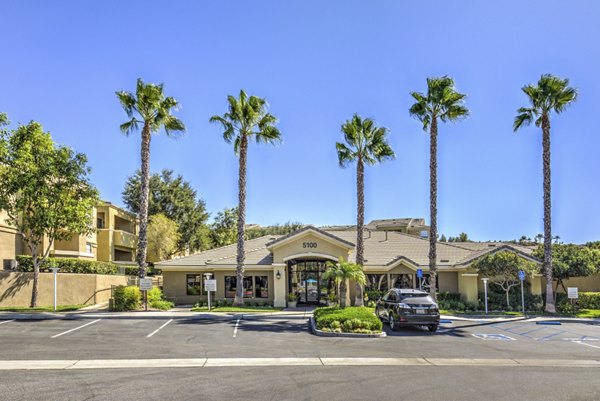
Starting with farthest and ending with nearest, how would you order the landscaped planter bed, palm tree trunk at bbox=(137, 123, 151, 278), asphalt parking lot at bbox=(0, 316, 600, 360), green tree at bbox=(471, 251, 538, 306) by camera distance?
1. green tree at bbox=(471, 251, 538, 306)
2. palm tree trunk at bbox=(137, 123, 151, 278)
3. the landscaped planter bed
4. asphalt parking lot at bbox=(0, 316, 600, 360)

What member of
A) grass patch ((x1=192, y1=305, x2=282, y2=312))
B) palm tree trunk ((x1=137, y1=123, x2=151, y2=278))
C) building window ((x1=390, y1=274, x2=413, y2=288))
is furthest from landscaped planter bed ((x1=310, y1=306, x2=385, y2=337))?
building window ((x1=390, y1=274, x2=413, y2=288))

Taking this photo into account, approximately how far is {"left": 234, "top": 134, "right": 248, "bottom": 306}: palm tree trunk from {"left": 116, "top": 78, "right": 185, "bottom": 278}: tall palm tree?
477 cm

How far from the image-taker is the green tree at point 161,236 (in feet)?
159

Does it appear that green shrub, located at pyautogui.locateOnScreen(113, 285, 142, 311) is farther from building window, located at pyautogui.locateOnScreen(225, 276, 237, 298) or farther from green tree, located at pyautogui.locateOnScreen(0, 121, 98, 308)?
building window, located at pyautogui.locateOnScreen(225, 276, 237, 298)

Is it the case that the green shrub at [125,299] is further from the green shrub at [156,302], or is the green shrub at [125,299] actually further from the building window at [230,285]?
the building window at [230,285]

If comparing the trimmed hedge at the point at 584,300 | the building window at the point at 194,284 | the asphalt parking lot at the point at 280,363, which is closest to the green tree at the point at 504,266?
the trimmed hedge at the point at 584,300

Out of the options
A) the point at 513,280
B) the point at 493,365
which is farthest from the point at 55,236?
the point at 513,280

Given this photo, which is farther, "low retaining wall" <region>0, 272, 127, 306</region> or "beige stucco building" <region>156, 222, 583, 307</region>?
"beige stucco building" <region>156, 222, 583, 307</region>

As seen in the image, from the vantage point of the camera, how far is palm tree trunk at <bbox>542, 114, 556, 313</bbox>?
94.3ft

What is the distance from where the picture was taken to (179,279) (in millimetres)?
33750

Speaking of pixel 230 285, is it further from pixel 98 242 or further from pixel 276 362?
pixel 276 362

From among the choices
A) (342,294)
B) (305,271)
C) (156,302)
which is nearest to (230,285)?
(305,271)

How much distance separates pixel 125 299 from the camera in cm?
2688

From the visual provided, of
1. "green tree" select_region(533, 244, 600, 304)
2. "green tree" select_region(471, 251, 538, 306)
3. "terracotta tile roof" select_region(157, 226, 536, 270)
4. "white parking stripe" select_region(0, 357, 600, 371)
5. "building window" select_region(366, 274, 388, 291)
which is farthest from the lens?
"building window" select_region(366, 274, 388, 291)
